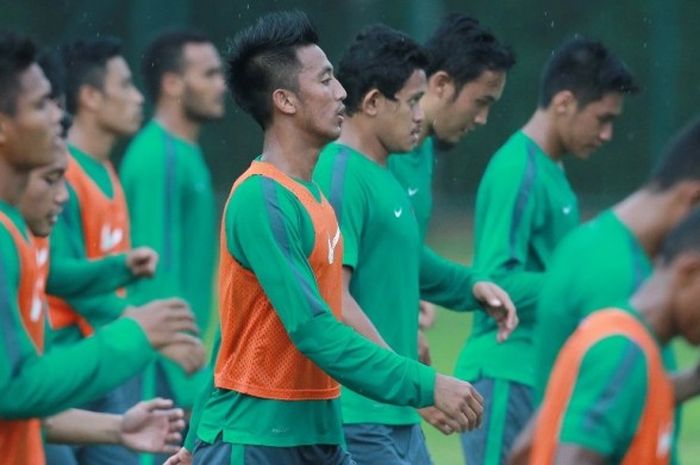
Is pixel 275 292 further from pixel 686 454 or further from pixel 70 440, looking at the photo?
pixel 686 454

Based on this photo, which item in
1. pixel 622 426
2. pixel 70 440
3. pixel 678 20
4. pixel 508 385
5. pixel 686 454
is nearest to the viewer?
pixel 622 426

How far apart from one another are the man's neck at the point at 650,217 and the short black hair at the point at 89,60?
200 inches

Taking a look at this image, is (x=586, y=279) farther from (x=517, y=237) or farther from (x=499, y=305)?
(x=517, y=237)

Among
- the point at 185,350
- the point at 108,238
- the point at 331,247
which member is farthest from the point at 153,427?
the point at 108,238

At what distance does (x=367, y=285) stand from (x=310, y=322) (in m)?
1.17

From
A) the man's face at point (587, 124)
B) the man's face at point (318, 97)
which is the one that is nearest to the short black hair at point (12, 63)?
the man's face at point (318, 97)

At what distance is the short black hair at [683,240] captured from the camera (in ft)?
12.3

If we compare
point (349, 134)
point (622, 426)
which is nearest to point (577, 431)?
point (622, 426)

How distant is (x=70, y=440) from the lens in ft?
17.4

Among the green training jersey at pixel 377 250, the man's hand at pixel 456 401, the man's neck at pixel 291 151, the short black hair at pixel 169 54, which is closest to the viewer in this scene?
the man's hand at pixel 456 401

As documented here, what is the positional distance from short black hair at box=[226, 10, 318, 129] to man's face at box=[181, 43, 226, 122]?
15.3 ft

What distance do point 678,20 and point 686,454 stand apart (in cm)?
569

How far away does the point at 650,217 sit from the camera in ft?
15.4

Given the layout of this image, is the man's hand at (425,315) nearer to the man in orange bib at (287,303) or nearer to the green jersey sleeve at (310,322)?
the man in orange bib at (287,303)
